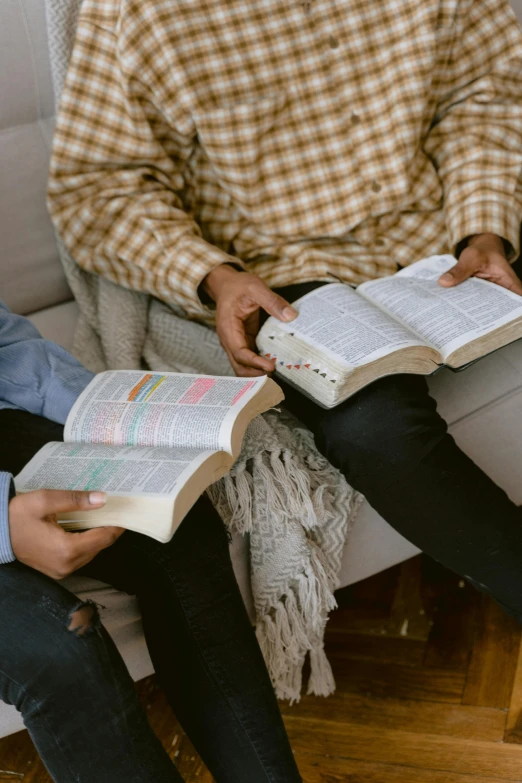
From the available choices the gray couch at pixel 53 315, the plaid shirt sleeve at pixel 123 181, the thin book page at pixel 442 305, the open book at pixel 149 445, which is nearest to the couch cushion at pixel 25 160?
the gray couch at pixel 53 315

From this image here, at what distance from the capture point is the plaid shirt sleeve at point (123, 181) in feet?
3.80

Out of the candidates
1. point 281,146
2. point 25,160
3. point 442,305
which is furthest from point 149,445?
point 25,160

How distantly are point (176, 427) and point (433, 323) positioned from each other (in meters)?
0.36

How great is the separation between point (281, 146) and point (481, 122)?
32cm

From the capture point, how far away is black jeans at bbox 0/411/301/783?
29.1 inches

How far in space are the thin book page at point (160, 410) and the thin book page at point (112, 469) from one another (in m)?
0.02

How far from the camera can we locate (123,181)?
3.95ft

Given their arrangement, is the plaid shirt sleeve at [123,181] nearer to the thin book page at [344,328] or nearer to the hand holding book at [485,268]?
the thin book page at [344,328]

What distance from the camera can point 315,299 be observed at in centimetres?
108

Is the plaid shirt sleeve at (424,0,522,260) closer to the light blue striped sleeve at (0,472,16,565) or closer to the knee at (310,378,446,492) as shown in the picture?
the knee at (310,378,446,492)

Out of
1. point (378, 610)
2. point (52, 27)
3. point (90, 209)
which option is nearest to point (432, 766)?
point (378, 610)

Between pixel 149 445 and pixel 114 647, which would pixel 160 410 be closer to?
pixel 149 445

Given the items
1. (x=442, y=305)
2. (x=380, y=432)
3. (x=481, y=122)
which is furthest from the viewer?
(x=481, y=122)

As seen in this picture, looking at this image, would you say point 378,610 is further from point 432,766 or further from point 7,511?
point 7,511
